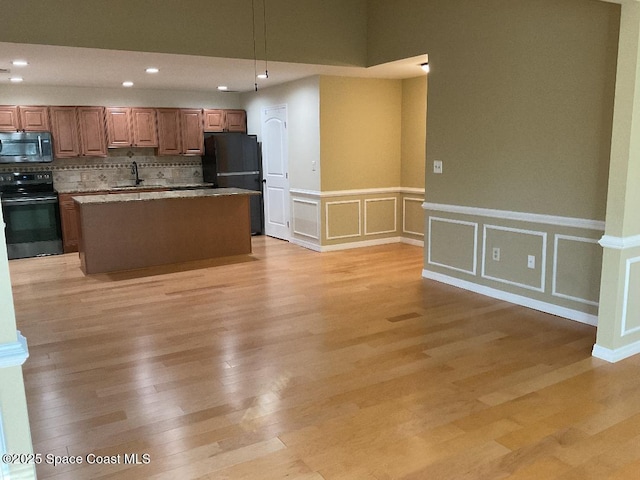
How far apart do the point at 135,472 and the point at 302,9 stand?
192 inches

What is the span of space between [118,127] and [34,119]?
1082 millimetres

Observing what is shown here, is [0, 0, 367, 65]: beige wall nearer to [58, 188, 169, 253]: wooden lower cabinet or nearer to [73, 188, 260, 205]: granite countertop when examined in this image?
[73, 188, 260, 205]: granite countertop

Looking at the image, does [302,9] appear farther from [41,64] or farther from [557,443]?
[557,443]

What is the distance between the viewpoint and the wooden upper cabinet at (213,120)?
27.2 ft

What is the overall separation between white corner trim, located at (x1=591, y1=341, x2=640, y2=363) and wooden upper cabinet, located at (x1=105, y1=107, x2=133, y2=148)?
672cm

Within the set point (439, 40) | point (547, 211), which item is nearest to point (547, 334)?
point (547, 211)

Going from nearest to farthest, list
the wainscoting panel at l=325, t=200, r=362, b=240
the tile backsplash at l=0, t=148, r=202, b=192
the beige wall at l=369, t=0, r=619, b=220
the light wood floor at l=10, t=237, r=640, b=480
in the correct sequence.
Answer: the light wood floor at l=10, t=237, r=640, b=480 → the beige wall at l=369, t=0, r=619, b=220 → the wainscoting panel at l=325, t=200, r=362, b=240 → the tile backsplash at l=0, t=148, r=202, b=192

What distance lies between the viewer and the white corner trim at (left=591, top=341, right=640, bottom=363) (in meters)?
3.37

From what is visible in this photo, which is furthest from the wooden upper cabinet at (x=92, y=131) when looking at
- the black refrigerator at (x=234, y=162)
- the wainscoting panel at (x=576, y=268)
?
the wainscoting panel at (x=576, y=268)

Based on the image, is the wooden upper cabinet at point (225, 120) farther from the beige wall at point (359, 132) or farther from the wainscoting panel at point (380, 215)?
the wainscoting panel at point (380, 215)

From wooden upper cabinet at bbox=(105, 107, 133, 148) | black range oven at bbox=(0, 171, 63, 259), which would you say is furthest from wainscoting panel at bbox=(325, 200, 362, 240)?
black range oven at bbox=(0, 171, 63, 259)

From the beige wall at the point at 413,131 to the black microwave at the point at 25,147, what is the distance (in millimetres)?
4865

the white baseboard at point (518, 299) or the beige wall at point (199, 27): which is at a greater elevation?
the beige wall at point (199, 27)

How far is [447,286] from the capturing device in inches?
205
